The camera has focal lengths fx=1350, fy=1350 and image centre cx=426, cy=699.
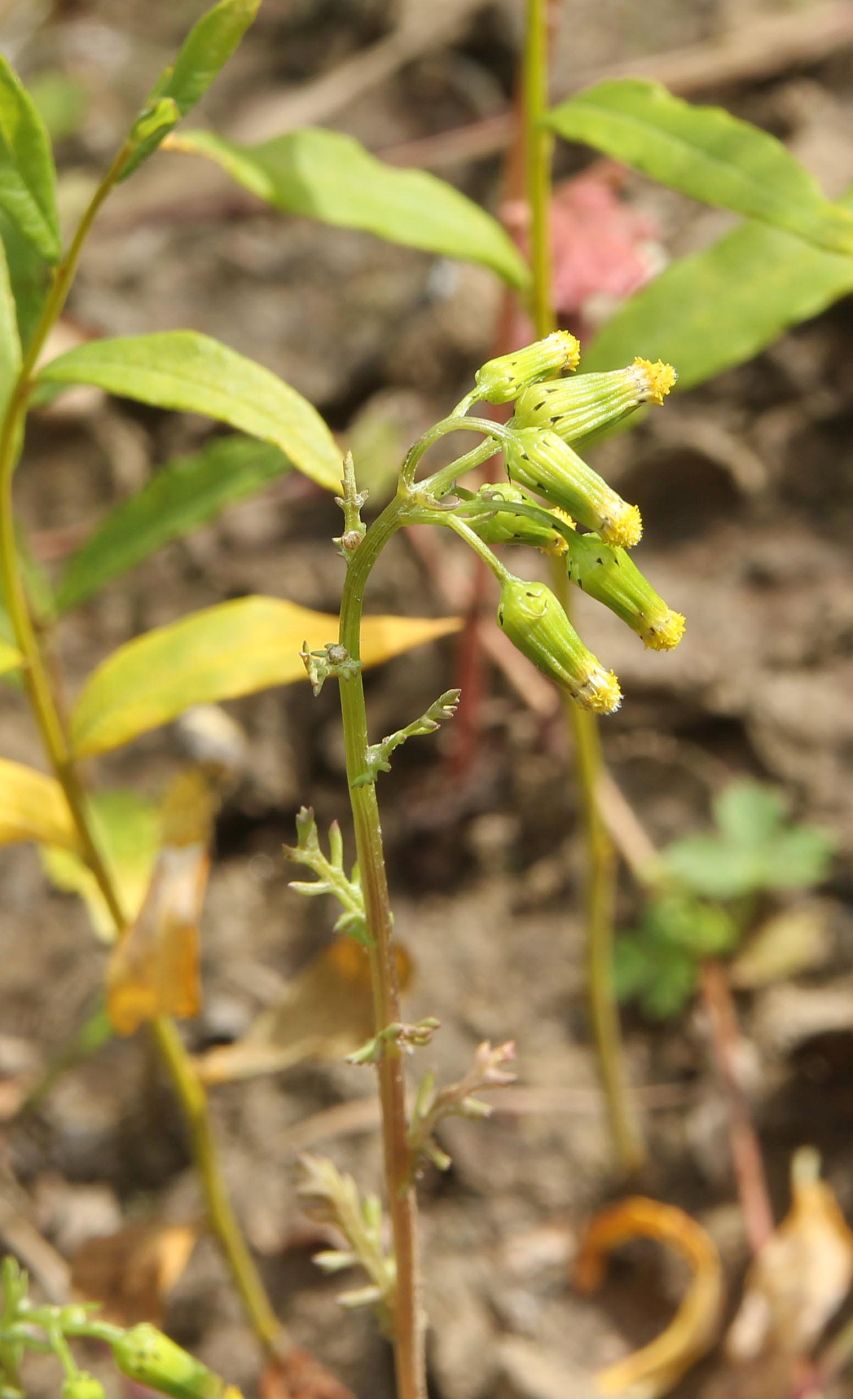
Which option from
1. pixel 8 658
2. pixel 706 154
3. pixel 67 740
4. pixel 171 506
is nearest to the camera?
pixel 8 658

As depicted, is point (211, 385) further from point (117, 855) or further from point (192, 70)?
point (117, 855)

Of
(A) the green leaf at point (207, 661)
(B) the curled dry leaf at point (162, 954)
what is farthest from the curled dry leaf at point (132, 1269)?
(A) the green leaf at point (207, 661)

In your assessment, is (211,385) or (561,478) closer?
(561,478)

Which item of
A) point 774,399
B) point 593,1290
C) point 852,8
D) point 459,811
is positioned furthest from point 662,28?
point 593,1290

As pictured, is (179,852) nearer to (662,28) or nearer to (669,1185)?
(669,1185)

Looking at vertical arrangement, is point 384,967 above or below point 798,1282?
above

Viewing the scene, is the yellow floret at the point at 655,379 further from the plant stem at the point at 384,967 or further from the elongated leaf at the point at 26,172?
the elongated leaf at the point at 26,172

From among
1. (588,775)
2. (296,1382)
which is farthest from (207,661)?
(296,1382)
